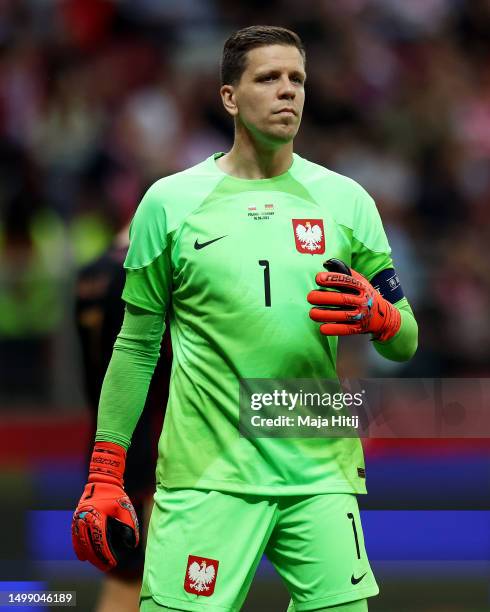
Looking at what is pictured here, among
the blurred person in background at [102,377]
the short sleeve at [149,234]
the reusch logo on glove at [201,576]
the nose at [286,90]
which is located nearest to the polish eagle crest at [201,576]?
the reusch logo on glove at [201,576]

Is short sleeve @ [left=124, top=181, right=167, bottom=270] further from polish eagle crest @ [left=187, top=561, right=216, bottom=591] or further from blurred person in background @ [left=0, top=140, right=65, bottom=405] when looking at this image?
blurred person in background @ [left=0, top=140, right=65, bottom=405]

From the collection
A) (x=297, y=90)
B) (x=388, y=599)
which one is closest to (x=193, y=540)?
(x=297, y=90)

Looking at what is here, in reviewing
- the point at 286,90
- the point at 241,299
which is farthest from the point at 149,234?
the point at 286,90

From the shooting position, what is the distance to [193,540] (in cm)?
374

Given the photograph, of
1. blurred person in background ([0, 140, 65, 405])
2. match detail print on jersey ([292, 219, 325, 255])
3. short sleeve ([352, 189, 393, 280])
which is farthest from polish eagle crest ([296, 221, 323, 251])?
blurred person in background ([0, 140, 65, 405])

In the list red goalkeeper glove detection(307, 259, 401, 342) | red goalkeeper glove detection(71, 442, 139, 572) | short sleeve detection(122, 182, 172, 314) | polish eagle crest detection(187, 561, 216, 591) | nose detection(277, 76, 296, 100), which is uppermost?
nose detection(277, 76, 296, 100)

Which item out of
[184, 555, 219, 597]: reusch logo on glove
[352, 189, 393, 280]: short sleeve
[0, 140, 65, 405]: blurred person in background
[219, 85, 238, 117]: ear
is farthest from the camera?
[0, 140, 65, 405]: blurred person in background

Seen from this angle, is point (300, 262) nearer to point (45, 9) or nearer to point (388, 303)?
point (388, 303)

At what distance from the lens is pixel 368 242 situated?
3.98 meters

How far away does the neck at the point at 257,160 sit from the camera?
4.04m

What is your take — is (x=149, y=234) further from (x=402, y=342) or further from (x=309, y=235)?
(x=402, y=342)

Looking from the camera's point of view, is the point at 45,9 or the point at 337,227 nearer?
the point at 337,227

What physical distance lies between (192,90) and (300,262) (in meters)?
7.35

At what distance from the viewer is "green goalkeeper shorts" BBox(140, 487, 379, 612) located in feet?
12.2
